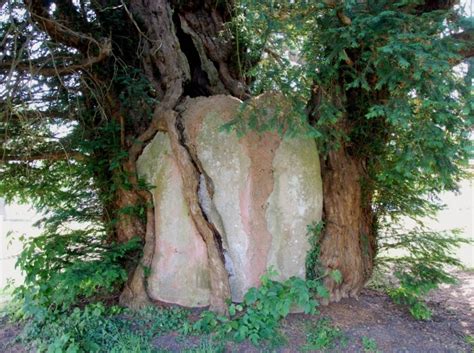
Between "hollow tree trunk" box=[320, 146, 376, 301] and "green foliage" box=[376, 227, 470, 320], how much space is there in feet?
1.21

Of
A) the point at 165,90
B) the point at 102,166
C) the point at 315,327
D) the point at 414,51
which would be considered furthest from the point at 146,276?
the point at 414,51

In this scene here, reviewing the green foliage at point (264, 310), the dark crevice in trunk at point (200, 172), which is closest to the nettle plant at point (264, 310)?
the green foliage at point (264, 310)

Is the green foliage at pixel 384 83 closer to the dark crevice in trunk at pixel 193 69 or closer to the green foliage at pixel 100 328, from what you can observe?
the dark crevice in trunk at pixel 193 69

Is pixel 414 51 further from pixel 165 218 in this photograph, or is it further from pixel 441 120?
pixel 165 218

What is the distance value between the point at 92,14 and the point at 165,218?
270 cm

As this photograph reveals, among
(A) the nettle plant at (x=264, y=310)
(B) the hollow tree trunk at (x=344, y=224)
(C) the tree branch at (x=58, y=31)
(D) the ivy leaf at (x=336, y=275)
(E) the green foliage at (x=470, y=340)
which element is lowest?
(E) the green foliage at (x=470, y=340)

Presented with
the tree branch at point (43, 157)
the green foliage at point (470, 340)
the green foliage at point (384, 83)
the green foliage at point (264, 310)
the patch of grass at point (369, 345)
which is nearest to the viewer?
the green foliage at point (384, 83)

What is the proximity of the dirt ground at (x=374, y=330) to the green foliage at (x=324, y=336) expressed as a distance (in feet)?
0.16

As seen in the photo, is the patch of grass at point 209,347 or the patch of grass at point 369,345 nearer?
the patch of grass at point 209,347

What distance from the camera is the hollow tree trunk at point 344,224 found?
14.4 ft

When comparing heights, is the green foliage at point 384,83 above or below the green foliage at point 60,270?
above

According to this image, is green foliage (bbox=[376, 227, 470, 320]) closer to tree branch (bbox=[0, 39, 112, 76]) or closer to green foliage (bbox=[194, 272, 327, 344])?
green foliage (bbox=[194, 272, 327, 344])

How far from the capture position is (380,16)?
306cm

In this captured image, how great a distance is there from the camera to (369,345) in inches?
144
